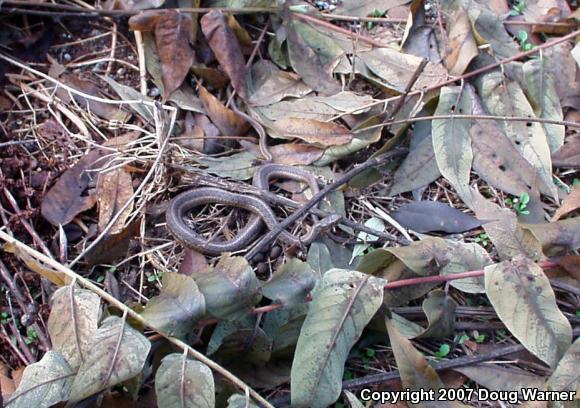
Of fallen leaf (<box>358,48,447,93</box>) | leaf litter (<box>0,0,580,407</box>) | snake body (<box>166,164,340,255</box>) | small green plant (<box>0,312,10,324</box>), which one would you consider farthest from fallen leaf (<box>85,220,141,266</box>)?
fallen leaf (<box>358,48,447,93</box>)

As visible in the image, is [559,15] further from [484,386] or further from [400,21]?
[484,386]

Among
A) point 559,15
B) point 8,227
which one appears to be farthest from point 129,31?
point 559,15

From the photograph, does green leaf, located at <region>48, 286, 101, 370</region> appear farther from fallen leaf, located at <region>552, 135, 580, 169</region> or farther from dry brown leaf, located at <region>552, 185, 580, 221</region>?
fallen leaf, located at <region>552, 135, 580, 169</region>

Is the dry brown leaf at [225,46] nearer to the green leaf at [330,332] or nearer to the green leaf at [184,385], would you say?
the green leaf at [330,332]

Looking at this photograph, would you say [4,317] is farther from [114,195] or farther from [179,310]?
[179,310]

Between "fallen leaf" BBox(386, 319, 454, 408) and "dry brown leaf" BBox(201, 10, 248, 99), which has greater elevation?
"dry brown leaf" BBox(201, 10, 248, 99)
